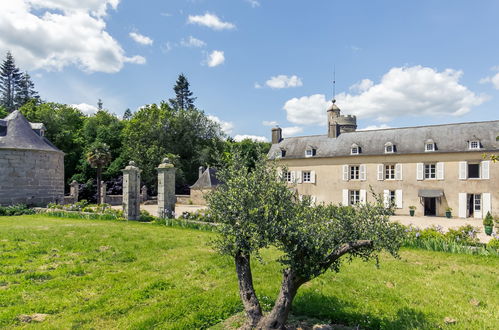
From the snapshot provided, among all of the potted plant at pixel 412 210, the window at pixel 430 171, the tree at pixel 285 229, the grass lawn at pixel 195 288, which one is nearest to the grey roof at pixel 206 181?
the potted plant at pixel 412 210

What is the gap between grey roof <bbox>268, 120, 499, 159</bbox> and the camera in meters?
23.5

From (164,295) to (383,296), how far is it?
14.2ft

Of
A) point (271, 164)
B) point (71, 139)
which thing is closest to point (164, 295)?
point (271, 164)

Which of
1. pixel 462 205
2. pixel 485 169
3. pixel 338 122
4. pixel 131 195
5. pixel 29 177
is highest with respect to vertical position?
pixel 338 122

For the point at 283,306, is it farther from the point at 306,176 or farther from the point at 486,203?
the point at 306,176

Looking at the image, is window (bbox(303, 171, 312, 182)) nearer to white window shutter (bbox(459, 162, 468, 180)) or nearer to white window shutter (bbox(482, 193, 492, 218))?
white window shutter (bbox(459, 162, 468, 180))

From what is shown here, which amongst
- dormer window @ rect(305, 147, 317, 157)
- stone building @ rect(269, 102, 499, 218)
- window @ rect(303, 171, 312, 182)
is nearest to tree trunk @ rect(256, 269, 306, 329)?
stone building @ rect(269, 102, 499, 218)

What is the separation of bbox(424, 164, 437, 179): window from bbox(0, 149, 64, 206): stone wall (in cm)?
2998

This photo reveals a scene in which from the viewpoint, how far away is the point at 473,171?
77.8 feet

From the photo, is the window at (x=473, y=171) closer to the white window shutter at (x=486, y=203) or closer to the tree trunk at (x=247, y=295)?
the white window shutter at (x=486, y=203)

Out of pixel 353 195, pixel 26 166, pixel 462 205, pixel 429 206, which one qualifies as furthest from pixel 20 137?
pixel 462 205

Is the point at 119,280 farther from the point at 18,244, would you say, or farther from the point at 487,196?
the point at 487,196

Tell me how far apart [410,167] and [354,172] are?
4.62 meters

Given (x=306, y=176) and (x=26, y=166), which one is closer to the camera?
(x=26, y=166)
